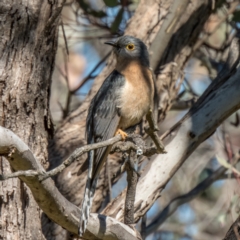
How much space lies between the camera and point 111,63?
5.95 m

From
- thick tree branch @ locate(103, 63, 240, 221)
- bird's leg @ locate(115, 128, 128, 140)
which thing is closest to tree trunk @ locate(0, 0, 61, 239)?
bird's leg @ locate(115, 128, 128, 140)

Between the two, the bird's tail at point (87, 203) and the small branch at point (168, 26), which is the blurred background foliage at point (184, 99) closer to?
the small branch at point (168, 26)

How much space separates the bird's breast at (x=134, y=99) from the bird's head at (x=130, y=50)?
0.36 m

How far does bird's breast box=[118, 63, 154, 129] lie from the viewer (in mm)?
4680

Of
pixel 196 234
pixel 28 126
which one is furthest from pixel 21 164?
pixel 196 234

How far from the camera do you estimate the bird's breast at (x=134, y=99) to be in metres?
4.68

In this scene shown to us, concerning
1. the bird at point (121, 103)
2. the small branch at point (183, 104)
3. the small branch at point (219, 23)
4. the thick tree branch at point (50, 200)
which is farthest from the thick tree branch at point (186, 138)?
the small branch at point (183, 104)

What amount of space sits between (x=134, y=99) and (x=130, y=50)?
2.37 feet

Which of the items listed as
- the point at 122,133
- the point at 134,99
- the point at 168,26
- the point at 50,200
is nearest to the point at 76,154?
the point at 50,200

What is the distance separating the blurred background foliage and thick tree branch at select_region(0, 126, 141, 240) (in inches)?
77.7

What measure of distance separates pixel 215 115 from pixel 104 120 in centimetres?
91

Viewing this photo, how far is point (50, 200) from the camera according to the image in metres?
3.25

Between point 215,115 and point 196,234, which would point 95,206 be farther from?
point 196,234

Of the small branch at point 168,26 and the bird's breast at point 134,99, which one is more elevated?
the small branch at point 168,26
